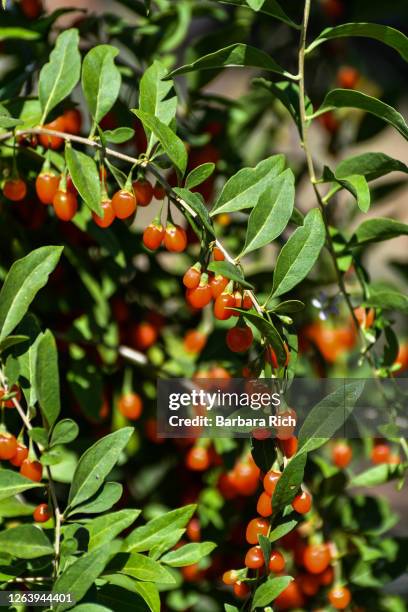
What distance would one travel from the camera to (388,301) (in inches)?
40.6

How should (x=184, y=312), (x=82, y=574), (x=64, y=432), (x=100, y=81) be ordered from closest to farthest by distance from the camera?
(x=82, y=574) < (x=64, y=432) < (x=100, y=81) < (x=184, y=312)

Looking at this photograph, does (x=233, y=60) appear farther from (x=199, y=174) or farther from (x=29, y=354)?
(x=29, y=354)

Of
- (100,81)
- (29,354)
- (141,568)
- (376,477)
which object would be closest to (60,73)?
(100,81)

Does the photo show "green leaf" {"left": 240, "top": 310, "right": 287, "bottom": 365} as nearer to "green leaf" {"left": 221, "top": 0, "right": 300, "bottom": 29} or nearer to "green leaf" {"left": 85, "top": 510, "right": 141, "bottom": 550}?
"green leaf" {"left": 85, "top": 510, "right": 141, "bottom": 550}

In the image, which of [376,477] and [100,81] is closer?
[100,81]

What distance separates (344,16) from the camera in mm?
1695

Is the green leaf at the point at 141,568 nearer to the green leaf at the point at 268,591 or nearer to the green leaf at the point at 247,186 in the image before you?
the green leaf at the point at 268,591

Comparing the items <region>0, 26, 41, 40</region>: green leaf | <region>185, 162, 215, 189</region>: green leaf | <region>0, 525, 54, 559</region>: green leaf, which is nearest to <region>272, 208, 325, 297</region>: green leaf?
<region>185, 162, 215, 189</region>: green leaf

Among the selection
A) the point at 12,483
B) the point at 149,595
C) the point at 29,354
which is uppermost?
the point at 29,354

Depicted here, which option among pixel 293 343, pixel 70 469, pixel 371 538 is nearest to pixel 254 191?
pixel 293 343

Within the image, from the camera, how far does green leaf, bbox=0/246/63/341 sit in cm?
84

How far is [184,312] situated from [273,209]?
635 mm

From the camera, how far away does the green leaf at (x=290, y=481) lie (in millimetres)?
792

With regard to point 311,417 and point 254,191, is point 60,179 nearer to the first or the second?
point 254,191
